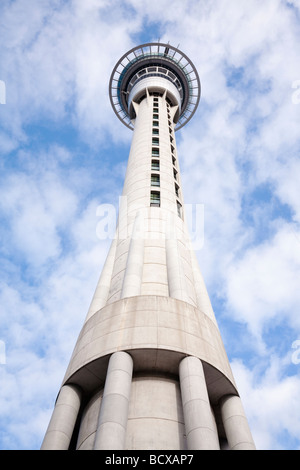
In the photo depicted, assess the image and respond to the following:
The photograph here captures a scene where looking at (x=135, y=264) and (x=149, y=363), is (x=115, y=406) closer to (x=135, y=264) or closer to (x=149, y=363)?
(x=149, y=363)

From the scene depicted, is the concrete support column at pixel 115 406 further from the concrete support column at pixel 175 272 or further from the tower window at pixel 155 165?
the tower window at pixel 155 165

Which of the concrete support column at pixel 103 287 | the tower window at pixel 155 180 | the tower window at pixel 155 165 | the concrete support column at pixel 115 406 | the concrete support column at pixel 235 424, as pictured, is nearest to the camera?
the concrete support column at pixel 115 406

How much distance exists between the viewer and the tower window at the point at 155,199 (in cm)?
3881

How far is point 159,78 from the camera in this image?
6725 centimetres

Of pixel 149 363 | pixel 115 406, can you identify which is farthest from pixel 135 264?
pixel 115 406

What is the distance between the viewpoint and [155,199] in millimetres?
39656

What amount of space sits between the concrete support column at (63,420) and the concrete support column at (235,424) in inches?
327

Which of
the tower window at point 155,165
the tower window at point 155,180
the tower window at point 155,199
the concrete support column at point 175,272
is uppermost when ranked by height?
the tower window at point 155,165

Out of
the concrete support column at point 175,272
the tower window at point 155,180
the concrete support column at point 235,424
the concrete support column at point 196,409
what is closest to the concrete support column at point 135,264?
the concrete support column at point 175,272

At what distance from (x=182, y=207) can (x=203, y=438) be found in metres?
27.0

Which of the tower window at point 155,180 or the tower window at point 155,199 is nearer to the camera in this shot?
the tower window at point 155,199
